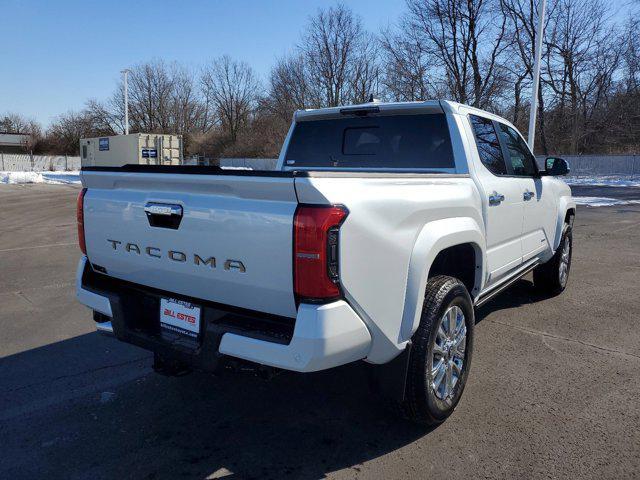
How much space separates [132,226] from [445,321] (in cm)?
193

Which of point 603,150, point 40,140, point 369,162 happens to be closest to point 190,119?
point 40,140

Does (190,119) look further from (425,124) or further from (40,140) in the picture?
(425,124)

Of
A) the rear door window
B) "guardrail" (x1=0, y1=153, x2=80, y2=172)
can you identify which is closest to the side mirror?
the rear door window

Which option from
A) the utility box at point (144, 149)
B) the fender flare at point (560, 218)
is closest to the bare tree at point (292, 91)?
the utility box at point (144, 149)

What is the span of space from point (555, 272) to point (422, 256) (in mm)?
3785

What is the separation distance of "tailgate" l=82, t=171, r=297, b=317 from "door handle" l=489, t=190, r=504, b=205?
2049 millimetres

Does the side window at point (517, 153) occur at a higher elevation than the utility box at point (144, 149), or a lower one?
lower

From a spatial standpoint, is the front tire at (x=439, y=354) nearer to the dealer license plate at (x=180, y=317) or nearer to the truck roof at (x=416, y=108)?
the dealer license plate at (x=180, y=317)

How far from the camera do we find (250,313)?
2.45 metres

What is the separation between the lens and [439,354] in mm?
2949

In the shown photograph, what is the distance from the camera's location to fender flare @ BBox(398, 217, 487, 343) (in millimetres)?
2570

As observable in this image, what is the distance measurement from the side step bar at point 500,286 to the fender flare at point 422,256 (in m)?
0.81

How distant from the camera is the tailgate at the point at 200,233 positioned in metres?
2.22

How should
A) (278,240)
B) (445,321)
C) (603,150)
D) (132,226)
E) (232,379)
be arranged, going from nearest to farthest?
(278,240) → (132,226) → (445,321) → (232,379) → (603,150)
